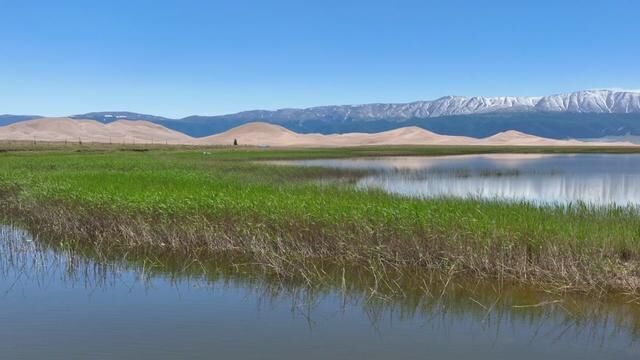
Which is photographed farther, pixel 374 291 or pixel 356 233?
pixel 356 233

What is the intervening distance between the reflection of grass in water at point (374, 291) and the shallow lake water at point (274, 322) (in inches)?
1.7

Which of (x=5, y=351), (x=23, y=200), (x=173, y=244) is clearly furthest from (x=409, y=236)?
(x=23, y=200)

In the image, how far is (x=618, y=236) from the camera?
14.5m

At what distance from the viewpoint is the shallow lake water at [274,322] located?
10234 mm

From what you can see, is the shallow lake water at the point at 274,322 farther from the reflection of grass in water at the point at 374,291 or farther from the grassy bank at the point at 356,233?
the grassy bank at the point at 356,233

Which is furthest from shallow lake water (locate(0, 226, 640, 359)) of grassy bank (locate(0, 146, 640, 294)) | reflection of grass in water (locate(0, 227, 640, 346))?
grassy bank (locate(0, 146, 640, 294))

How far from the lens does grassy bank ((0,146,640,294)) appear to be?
1399 cm

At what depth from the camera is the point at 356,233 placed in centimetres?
1652

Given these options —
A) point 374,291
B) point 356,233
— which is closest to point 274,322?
point 374,291

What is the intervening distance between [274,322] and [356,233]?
5274 millimetres

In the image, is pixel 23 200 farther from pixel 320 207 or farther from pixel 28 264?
pixel 320 207

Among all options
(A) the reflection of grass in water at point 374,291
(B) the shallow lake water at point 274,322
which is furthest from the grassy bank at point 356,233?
(B) the shallow lake water at point 274,322

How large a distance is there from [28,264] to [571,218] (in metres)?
15.2

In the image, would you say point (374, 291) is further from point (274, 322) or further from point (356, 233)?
point (356, 233)
